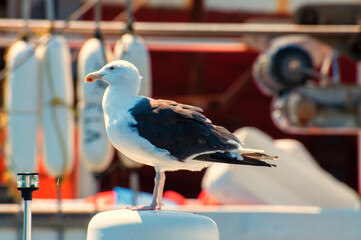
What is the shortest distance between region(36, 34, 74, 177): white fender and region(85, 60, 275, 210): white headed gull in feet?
8.92

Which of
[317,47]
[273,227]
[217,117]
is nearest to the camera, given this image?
[273,227]

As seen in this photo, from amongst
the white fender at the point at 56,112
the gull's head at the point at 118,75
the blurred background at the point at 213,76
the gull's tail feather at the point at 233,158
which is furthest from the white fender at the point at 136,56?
the blurred background at the point at 213,76

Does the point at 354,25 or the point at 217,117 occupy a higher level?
the point at 354,25

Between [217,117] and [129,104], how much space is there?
733cm

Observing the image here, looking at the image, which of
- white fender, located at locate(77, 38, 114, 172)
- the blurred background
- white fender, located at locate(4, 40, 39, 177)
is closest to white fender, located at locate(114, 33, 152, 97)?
white fender, located at locate(77, 38, 114, 172)

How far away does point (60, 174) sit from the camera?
6.06 meters

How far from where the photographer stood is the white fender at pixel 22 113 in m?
5.98

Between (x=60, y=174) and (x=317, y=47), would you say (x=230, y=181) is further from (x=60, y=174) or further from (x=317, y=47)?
(x=317, y=47)

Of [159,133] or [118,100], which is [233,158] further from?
[118,100]

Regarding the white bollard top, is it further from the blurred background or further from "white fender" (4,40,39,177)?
the blurred background

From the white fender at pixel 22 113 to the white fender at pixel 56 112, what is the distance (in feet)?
0.28

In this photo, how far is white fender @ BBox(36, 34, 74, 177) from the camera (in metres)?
5.99

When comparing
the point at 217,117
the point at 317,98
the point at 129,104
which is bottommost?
the point at 217,117

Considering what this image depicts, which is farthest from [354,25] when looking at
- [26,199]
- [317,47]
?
[26,199]
